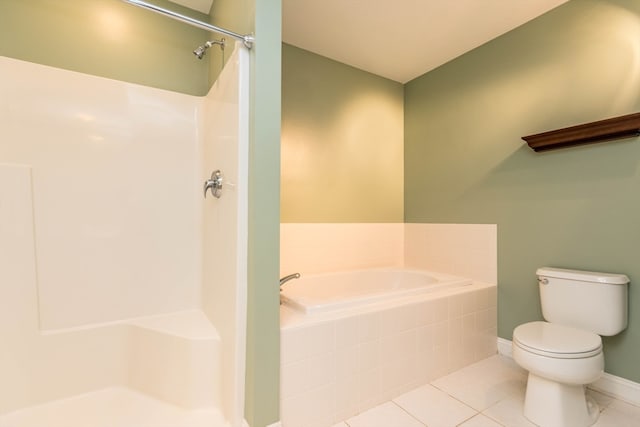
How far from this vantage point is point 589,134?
168 cm

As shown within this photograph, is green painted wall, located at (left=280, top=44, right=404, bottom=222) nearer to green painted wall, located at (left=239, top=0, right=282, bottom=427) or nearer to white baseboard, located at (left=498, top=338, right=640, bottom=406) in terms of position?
green painted wall, located at (left=239, top=0, right=282, bottom=427)

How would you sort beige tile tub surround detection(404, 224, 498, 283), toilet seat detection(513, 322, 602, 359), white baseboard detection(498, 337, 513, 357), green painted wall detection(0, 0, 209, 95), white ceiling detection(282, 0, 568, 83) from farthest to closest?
1. beige tile tub surround detection(404, 224, 498, 283)
2. white baseboard detection(498, 337, 513, 357)
3. white ceiling detection(282, 0, 568, 83)
4. green painted wall detection(0, 0, 209, 95)
5. toilet seat detection(513, 322, 602, 359)

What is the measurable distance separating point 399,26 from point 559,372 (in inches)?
89.9

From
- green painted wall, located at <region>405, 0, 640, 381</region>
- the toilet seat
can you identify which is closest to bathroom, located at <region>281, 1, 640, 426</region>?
green painted wall, located at <region>405, 0, 640, 381</region>

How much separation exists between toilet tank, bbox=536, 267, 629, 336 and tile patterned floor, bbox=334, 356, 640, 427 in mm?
401

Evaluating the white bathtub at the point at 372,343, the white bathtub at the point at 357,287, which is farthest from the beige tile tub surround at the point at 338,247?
the white bathtub at the point at 372,343

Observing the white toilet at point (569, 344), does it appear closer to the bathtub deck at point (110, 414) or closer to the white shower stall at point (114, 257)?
the white shower stall at point (114, 257)

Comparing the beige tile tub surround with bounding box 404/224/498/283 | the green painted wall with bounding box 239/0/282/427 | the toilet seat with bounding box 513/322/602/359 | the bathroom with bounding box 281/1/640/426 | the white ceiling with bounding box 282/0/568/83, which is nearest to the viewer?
the green painted wall with bounding box 239/0/282/427

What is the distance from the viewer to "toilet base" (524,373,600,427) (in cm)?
140

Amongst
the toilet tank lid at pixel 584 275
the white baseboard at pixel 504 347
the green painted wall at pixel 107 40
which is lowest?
the white baseboard at pixel 504 347

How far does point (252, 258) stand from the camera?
126cm

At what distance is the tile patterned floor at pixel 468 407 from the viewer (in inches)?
57.5

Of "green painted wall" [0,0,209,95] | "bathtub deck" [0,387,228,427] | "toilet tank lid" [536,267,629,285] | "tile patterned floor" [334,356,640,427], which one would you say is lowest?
"tile patterned floor" [334,356,640,427]

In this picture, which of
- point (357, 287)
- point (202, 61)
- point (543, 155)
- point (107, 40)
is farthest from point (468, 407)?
point (107, 40)
